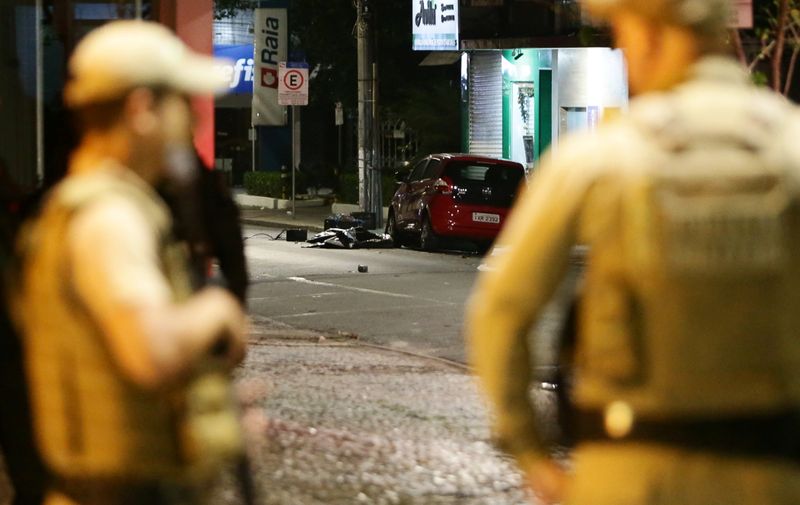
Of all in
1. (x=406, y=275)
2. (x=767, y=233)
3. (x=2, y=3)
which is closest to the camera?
(x=767, y=233)

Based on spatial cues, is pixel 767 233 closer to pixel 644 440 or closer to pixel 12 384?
pixel 644 440

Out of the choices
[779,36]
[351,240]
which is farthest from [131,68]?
[351,240]

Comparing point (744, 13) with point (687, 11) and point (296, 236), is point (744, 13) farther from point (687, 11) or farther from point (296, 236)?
point (296, 236)

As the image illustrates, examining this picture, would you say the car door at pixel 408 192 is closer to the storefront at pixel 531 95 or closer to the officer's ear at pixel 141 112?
the storefront at pixel 531 95

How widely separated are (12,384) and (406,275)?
14357mm

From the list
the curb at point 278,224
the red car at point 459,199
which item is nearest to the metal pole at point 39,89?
the red car at point 459,199

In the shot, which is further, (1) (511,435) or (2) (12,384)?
(2) (12,384)

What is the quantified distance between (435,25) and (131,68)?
93.1ft

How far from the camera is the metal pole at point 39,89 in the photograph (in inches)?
378

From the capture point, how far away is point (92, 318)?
3164 millimetres

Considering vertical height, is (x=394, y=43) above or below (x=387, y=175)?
above

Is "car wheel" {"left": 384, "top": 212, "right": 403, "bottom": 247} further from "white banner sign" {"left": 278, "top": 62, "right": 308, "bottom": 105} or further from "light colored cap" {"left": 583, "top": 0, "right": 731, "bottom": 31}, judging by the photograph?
"light colored cap" {"left": 583, "top": 0, "right": 731, "bottom": 31}

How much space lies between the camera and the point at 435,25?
31359 mm

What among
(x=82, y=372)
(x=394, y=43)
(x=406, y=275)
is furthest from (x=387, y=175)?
(x=82, y=372)
